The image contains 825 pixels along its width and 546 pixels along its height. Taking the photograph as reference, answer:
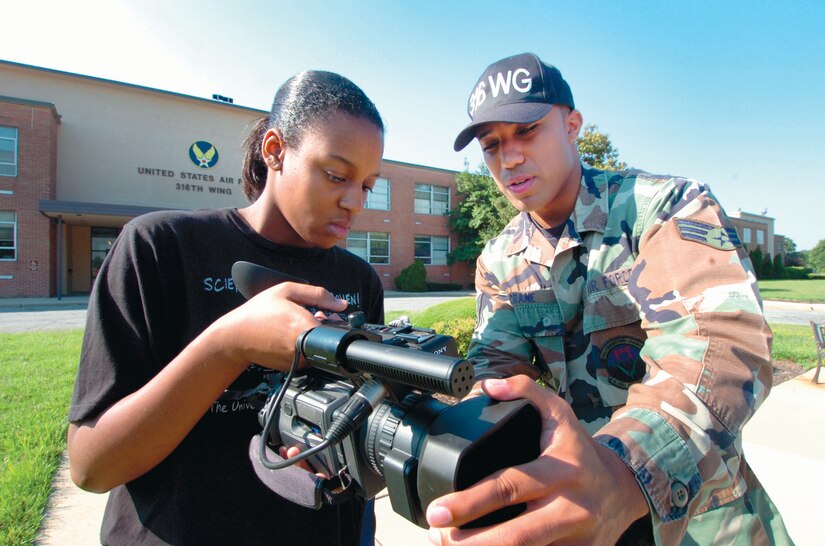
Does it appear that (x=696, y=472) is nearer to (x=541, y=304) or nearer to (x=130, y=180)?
(x=541, y=304)

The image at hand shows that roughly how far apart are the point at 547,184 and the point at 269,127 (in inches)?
44.3

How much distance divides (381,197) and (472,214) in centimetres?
584

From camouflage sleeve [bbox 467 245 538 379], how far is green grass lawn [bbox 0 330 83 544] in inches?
104

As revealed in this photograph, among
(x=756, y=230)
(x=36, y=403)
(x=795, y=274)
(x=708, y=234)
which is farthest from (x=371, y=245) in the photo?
(x=756, y=230)

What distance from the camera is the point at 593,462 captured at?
2.63ft

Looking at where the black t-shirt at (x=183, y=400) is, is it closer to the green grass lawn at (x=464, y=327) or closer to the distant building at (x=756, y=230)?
the green grass lawn at (x=464, y=327)

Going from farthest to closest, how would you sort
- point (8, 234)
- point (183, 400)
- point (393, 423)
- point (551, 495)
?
point (8, 234)
point (183, 400)
point (393, 423)
point (551, 495)

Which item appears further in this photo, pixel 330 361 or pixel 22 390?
pixel 22 390

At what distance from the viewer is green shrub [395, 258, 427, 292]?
26.4 metres

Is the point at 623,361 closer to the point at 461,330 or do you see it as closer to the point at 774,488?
the point at 774,488

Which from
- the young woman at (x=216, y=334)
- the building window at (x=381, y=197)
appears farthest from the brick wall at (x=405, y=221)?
the young woman at (x=216, y=334)

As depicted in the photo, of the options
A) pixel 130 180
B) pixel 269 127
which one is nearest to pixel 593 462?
pixel 269 127

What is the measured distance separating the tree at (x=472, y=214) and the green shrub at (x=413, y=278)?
3.33 metres

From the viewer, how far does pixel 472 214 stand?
2812 centimetres
